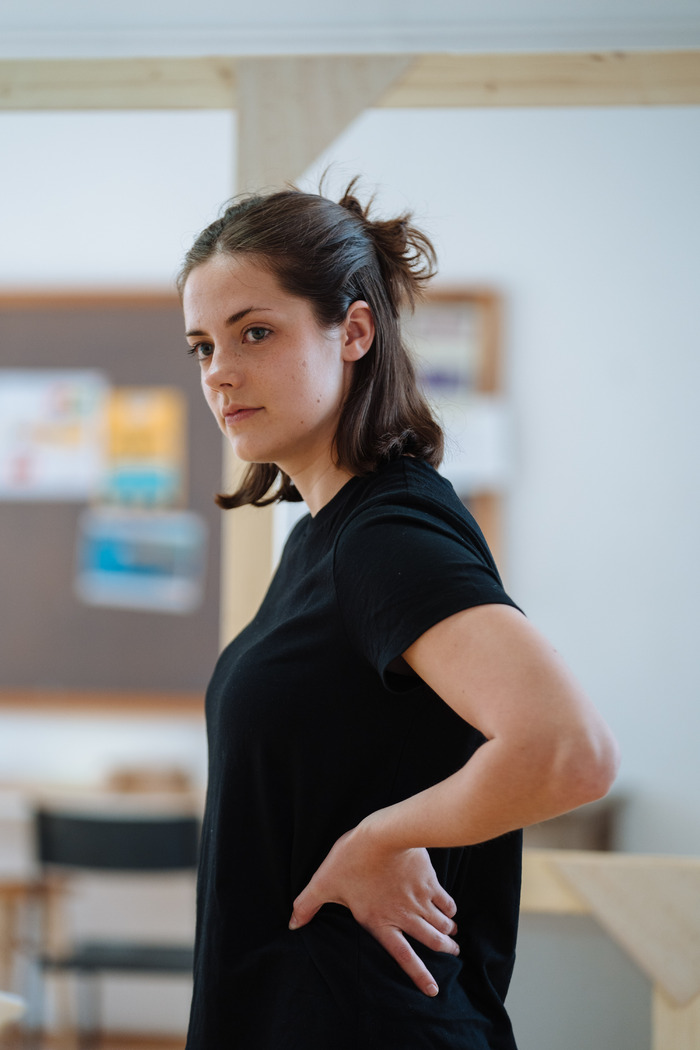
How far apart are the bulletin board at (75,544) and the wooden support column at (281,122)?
151 cm

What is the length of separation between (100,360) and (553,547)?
5.04 ft

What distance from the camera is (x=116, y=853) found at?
96.7 inches

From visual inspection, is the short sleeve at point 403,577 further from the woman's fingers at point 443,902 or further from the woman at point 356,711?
the woman's fingers at point 443,902

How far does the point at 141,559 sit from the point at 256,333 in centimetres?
216

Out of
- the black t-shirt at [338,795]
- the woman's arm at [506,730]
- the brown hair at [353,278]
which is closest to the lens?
the woman's arm at [506,730]

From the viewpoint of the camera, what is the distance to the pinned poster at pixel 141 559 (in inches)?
120

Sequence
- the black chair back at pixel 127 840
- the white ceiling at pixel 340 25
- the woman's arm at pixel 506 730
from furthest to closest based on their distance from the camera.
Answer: the black chair back at pixel 127 840, the white ceiling at pixel 340 25, the woman's arm at pixel 506 730

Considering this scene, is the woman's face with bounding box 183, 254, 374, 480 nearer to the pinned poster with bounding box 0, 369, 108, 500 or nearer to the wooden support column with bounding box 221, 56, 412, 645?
the wooden support column with bounding box 221, 56, 412, 645

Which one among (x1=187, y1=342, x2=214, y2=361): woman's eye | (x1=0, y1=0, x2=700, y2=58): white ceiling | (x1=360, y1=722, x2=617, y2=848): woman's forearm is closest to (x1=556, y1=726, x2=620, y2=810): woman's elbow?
(x1=360, y1=722, x2=617, y2=848): woman's forearm

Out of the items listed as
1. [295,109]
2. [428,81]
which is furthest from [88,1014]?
[428,81]

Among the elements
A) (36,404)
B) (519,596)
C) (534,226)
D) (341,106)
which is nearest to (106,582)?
(36,404)

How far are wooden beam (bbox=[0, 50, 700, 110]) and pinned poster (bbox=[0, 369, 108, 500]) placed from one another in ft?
4.86

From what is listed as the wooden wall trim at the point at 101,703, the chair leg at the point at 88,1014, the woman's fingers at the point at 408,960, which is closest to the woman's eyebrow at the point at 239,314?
the woman's fingers at the point at 408,960

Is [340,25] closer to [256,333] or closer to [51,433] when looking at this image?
[256,333]
